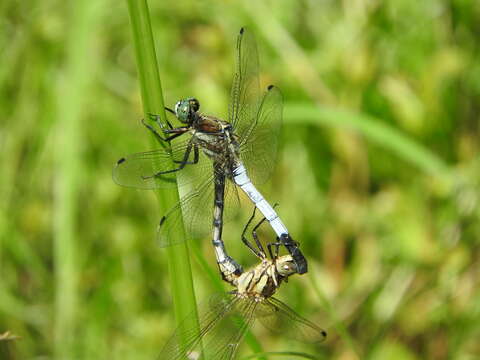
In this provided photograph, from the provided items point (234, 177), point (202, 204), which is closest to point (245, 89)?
point (234, 177)

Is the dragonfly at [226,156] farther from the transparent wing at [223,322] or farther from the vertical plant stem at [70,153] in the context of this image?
the vertical plant stem at [70,153]

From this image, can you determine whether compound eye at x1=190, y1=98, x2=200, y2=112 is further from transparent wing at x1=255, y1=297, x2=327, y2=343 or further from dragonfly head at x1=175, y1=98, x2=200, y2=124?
transparent wing at x1=255, y1=297, x2=327, y2=343

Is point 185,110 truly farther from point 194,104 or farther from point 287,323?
point 287,323

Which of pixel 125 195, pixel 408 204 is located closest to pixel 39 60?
pixel 125 195

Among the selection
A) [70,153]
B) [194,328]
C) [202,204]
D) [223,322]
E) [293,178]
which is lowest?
[194,328]

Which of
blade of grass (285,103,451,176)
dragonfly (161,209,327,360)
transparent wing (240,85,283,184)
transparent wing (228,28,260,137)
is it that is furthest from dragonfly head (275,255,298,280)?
blade of grass (285,103,451,176)
